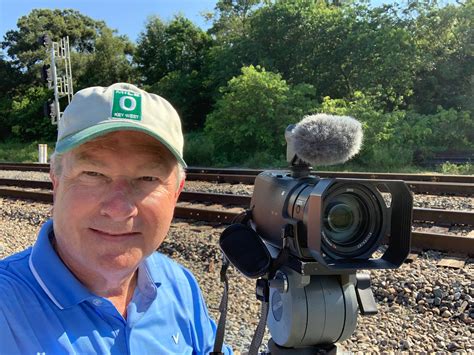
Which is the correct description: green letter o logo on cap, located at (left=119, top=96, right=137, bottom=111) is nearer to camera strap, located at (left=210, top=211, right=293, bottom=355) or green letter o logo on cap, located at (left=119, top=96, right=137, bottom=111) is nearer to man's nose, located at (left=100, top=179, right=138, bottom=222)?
man's nose, located at (left=100, top=179, right=138, bottom=222)

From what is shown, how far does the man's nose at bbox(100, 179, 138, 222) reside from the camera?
1.34 metres

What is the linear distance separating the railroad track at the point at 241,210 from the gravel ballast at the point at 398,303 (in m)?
0.16

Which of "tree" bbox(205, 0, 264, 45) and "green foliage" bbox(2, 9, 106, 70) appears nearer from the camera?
"tree" bbox(205, 0, 264, 45)

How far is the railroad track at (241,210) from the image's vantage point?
202 inches

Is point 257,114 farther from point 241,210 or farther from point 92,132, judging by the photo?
point 92,132

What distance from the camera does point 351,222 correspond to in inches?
61.5

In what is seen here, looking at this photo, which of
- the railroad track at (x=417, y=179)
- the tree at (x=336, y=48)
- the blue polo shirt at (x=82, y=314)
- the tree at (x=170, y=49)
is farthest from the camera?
the tree at (x=170, y=49)

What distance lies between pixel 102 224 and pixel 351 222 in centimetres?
81

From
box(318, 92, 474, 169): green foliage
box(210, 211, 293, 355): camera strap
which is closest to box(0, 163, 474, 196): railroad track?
box(318, 92, 474, 169): green foliage

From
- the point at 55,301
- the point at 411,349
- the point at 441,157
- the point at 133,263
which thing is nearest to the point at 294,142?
the point at 133,263

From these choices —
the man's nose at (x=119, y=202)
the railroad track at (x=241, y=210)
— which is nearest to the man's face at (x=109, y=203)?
the man's nose at (x=119, y=202)

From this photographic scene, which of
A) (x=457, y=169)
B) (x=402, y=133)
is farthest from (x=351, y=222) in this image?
(x=402, y=133)

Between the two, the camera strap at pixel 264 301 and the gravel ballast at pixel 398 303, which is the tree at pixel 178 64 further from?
the camera strap at pixel 264 301

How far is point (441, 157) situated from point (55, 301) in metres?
15.5
